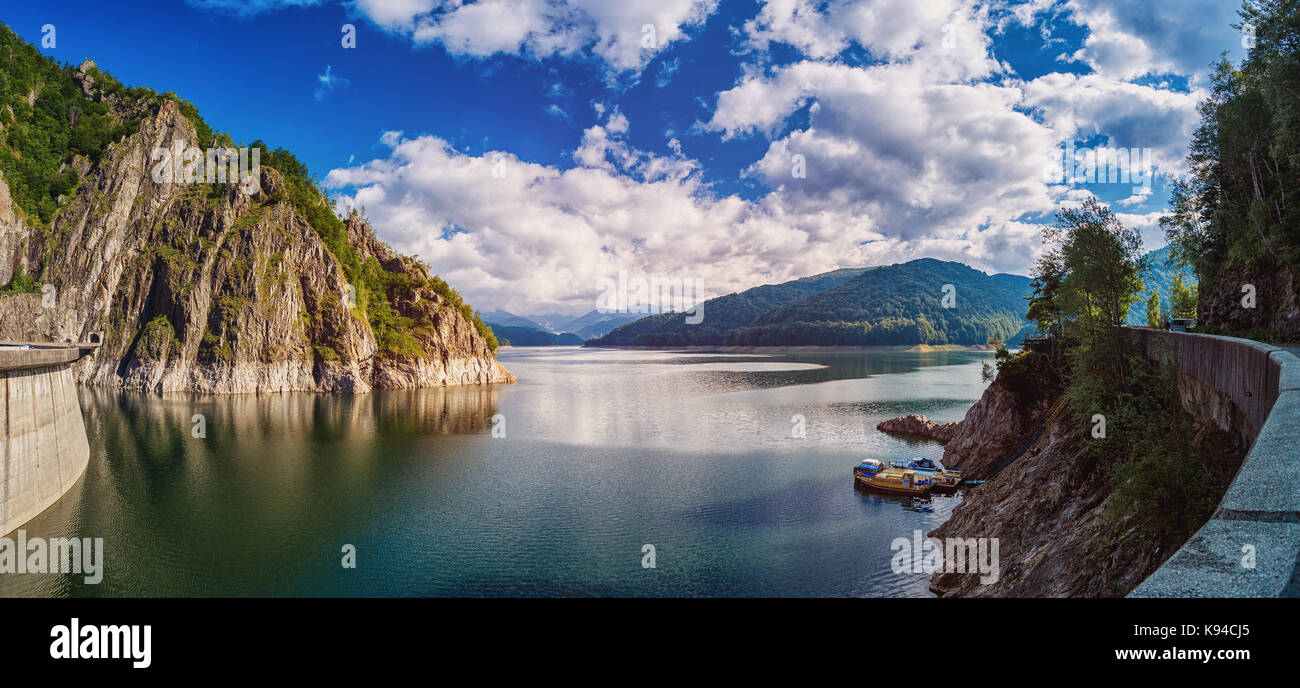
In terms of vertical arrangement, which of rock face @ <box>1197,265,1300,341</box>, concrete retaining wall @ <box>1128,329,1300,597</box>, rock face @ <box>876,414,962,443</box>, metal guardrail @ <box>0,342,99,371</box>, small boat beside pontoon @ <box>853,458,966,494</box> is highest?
rock face @ <box>1197,265,1300,341</box>

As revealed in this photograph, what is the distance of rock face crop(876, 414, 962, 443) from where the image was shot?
54.0 metres

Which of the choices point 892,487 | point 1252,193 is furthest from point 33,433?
point 1252,193

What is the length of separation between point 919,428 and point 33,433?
6281 cm

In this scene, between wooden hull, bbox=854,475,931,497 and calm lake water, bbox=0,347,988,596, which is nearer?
calm lake water, bbox=0,347,988,596

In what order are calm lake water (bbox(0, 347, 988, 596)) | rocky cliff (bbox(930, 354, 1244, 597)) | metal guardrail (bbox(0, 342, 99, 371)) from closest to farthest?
rocky cliff (bbox(930, 354, 1244, 597)), calm lake water (bbox(0, 347, 988, 596)), metal guardrail (bbox(0, 342, 99, 371))

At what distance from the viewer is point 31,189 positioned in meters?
95.4

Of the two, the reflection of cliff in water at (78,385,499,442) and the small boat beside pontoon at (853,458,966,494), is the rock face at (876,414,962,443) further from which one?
the reflection of cliff in water at (78,385,499,442)

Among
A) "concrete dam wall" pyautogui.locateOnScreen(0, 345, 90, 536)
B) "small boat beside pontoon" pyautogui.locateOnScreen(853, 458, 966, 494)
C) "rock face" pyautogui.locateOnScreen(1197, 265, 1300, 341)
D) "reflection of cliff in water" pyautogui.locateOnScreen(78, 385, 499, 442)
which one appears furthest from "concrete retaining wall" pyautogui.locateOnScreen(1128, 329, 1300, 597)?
"reflection of cliff in water" pyautogui.locateOnScreen(78, 385, 499, 442)

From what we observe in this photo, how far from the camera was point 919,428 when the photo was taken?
56.3 meters

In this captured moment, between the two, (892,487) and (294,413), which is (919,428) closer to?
(892,487)

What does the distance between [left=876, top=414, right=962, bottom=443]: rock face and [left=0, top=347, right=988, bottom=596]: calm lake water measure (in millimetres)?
2732
